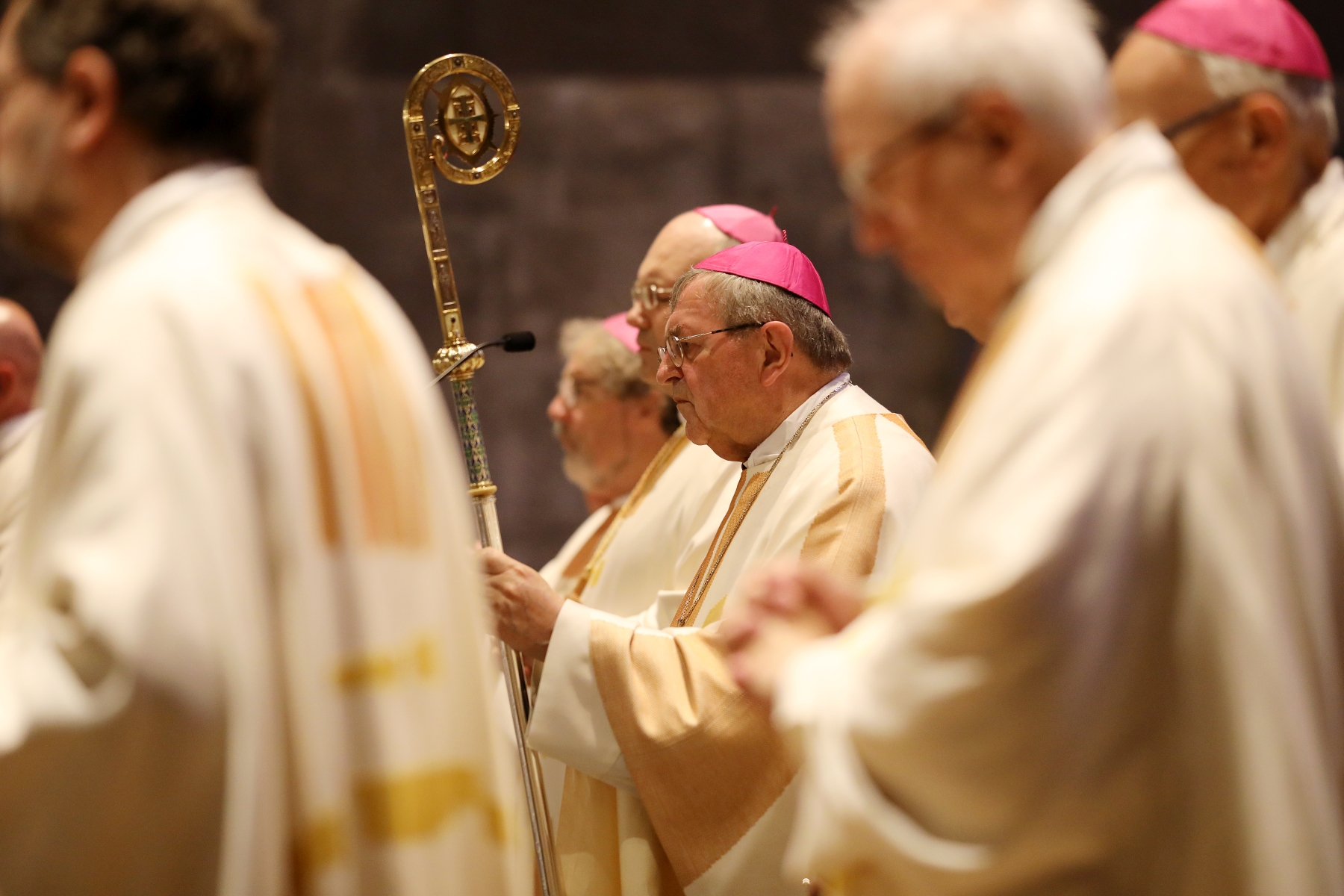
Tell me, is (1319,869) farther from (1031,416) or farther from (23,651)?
(23,651)

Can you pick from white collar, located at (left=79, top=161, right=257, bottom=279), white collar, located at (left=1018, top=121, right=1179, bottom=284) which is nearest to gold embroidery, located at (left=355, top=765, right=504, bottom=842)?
white collar, located at (left=79, top=161, right=257, bottom=279)

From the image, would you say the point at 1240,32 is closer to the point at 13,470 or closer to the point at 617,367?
the point at 13,470

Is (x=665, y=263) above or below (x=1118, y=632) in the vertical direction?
above

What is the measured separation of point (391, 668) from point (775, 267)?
2.17 m

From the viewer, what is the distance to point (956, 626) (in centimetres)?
149

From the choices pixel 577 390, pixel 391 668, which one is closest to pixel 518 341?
pixel 577 390

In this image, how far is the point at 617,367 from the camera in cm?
537

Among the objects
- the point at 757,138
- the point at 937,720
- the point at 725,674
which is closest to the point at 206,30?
the point at 937,720

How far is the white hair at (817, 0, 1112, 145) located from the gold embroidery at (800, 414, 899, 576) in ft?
4.97

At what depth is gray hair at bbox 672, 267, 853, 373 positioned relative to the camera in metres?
3.50

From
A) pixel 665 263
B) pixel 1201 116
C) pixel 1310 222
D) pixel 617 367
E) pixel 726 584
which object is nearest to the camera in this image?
pixel 1201 116

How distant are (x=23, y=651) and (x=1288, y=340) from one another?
4.79ft

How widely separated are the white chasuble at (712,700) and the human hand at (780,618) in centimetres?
120

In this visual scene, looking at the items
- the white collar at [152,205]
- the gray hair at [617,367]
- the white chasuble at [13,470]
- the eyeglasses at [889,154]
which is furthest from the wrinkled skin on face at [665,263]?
the white collar at [152,205]
